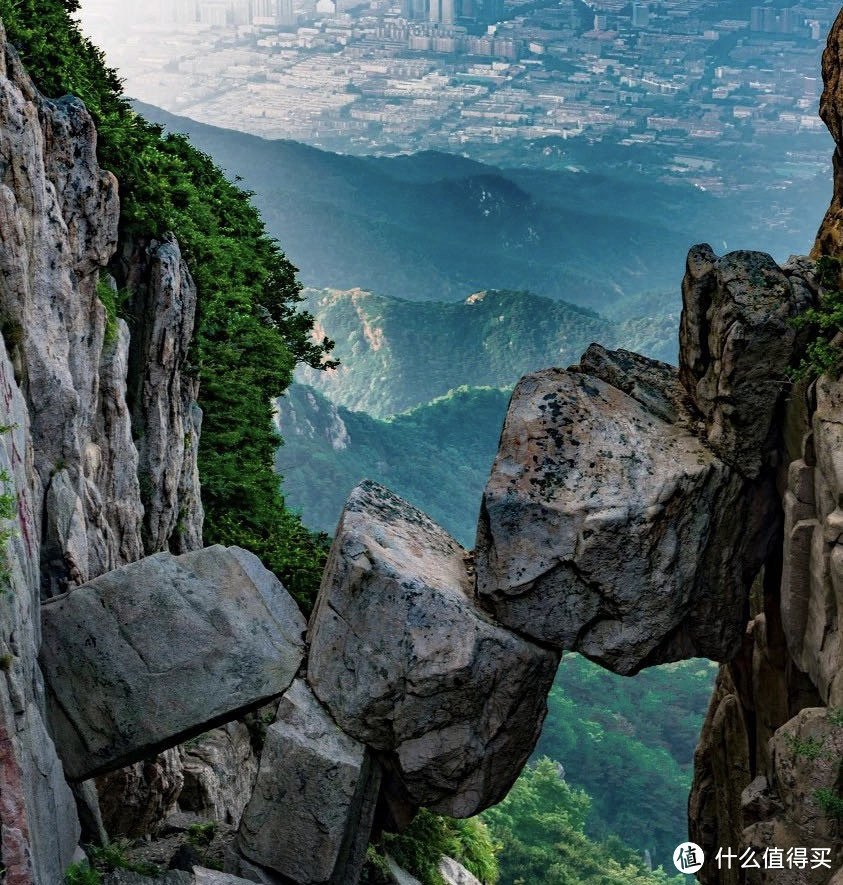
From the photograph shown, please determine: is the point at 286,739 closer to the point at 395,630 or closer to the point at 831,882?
the point at 395,630

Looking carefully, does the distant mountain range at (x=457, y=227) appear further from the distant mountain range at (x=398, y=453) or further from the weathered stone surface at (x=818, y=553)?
the weathered stone surface at (x=818, y=553)

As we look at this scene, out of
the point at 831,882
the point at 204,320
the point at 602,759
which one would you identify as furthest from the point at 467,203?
the point at 831,882

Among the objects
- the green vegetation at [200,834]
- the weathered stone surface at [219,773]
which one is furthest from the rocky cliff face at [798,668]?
the weathered stone surface at [219,773]

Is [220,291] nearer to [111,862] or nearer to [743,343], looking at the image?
[743,343]

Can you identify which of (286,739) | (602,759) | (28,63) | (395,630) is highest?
(28,63)

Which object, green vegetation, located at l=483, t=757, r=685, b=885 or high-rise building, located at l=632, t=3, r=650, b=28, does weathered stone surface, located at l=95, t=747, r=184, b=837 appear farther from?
high-rise building, located at l=632, t=3, r=650, b=28

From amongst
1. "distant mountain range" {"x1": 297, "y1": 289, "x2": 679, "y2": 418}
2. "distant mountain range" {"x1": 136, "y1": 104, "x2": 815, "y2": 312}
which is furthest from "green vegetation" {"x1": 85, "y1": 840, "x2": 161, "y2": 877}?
"distant mountain range" {"x1": 136, "y1": 104, "x2": 815, "y2": 312}

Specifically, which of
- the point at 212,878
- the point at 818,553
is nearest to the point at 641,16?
the point at 818,553
